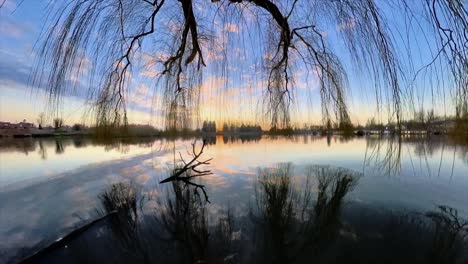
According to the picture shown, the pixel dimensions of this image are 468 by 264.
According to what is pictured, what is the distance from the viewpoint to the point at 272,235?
8.91ft

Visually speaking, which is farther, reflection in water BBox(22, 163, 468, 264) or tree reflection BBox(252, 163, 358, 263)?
tree reflection BBox(252, 163, 358, 263)

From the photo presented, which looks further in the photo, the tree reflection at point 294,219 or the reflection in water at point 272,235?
the tree reflection at point 294,219

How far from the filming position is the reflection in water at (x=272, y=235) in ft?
7.50

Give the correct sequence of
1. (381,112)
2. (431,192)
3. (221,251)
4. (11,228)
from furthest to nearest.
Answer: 1. (431,192)
2. (11,228)
3. (221,251)
4. (381,112)

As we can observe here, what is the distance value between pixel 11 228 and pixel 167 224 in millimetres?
1861

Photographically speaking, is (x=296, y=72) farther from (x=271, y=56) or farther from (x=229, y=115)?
(x=229, y=115)

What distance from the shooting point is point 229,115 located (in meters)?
2.62

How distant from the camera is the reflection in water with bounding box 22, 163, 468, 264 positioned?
229 centimetres

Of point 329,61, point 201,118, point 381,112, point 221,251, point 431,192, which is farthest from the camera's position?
point 431,192

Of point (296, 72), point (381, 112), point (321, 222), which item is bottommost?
point (321, 222)

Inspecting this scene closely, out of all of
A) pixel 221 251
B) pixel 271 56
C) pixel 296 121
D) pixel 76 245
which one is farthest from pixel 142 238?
pixel 271 56

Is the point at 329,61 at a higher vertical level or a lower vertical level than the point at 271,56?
lower

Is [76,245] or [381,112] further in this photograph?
[76,245]

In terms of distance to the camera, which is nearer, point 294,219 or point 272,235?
point 272,235
